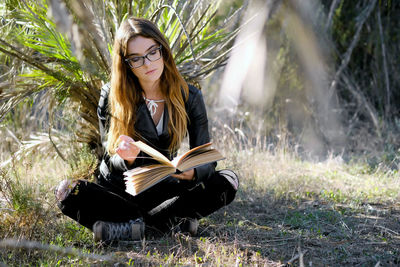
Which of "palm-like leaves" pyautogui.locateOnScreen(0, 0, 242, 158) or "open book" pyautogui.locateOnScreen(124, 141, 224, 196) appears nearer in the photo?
"open book" pyautogui.locateOnScreen(124, 141, 224, 196)

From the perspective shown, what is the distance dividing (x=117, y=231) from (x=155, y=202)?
0.86 feet

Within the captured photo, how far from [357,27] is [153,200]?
3766 millimetres

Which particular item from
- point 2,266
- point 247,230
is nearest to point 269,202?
point 247,230

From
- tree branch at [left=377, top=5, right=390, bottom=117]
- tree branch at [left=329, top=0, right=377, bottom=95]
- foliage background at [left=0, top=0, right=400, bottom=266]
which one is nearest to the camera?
foliage background at [left=0, top=0, right=400, bottom=266]

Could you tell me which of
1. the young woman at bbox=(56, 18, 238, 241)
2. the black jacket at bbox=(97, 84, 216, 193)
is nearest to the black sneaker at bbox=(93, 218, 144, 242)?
the young woman at bbox=(56, 18, 238, 241)

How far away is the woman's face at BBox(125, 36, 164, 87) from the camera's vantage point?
2066mm

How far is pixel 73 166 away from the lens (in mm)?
2793

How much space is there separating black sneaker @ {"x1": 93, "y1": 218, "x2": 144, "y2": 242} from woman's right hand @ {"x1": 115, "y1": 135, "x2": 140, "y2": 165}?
0.38 meters

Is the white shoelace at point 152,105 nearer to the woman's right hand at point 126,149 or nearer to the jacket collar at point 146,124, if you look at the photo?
the jacket collar at point 146,124

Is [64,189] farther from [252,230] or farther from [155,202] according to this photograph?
[252,230]

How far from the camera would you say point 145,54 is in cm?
207

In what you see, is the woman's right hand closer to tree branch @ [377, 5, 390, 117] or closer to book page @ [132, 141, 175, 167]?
book page @ [132, 141, 175, 167]

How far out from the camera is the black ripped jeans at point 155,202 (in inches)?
84.0

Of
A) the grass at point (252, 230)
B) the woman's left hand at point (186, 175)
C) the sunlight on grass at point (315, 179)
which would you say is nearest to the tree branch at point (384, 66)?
the sunlight on grass at point (315, 179)
